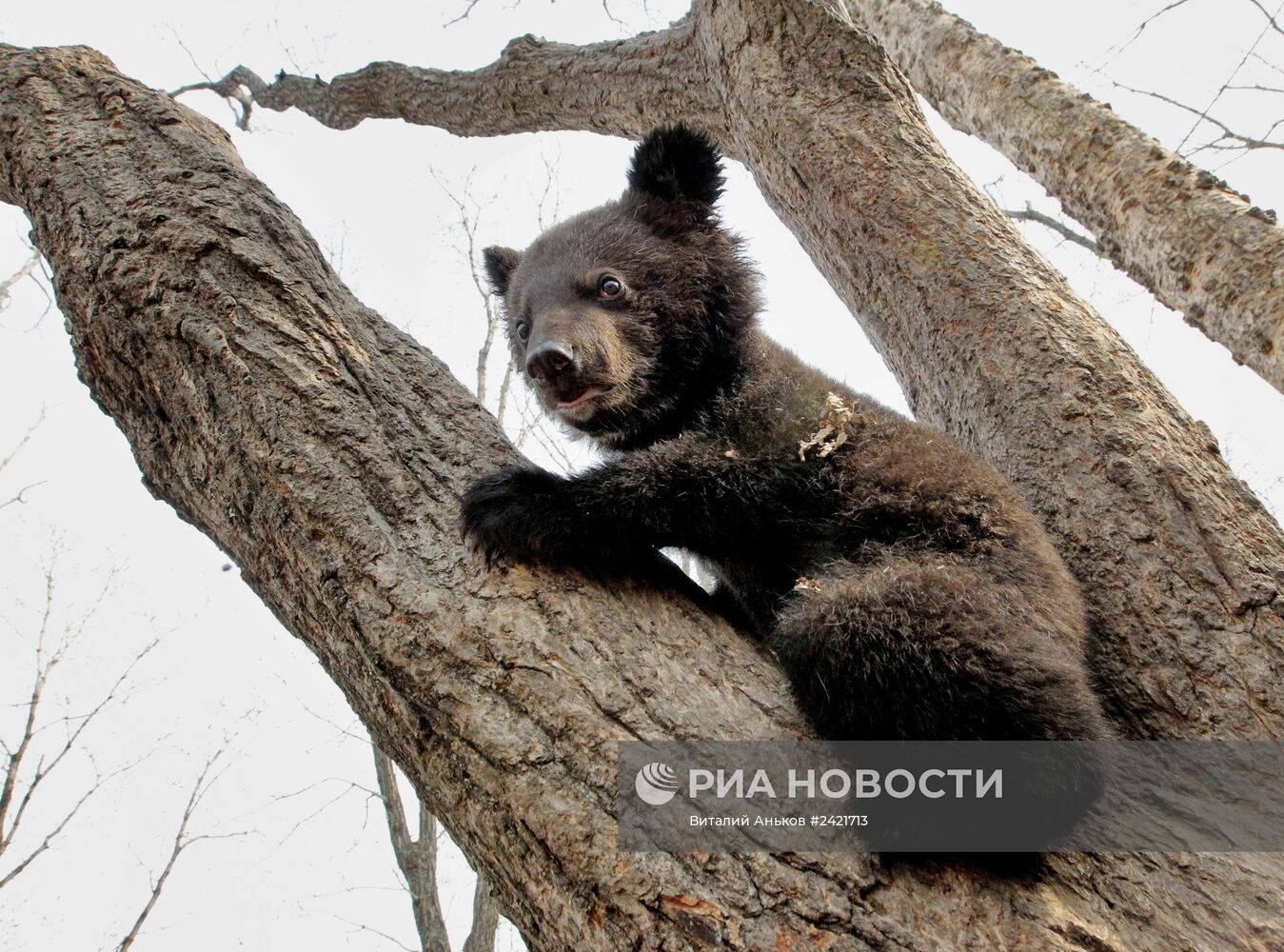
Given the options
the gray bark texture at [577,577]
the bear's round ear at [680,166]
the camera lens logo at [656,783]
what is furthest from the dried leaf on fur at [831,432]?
the bear's round ear at [680,166]

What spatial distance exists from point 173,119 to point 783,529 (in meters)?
2.74

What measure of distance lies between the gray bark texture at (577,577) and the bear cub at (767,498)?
261 millimetres

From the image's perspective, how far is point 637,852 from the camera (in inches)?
69.1

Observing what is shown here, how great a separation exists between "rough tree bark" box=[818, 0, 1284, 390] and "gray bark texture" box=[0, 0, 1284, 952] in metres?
1.22

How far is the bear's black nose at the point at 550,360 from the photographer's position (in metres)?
3.59

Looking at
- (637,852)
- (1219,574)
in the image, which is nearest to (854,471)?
(1219,574)

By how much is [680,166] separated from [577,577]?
294 centimetres

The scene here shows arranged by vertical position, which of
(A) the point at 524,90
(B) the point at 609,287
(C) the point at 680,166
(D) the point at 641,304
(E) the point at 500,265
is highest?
(A) the point at 524,90

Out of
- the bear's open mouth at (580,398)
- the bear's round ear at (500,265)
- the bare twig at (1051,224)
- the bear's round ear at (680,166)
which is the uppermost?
the bare twig at (1051,224)

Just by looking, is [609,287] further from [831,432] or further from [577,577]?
[577,577]

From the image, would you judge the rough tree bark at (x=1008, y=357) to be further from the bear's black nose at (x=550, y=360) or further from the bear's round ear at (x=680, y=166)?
the bear's black nose at (x=550, y=360)

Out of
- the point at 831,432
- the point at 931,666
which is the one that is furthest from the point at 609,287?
the point at 931,666

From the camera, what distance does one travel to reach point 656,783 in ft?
6.07

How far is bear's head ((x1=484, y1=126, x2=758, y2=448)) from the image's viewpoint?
12.6ft
